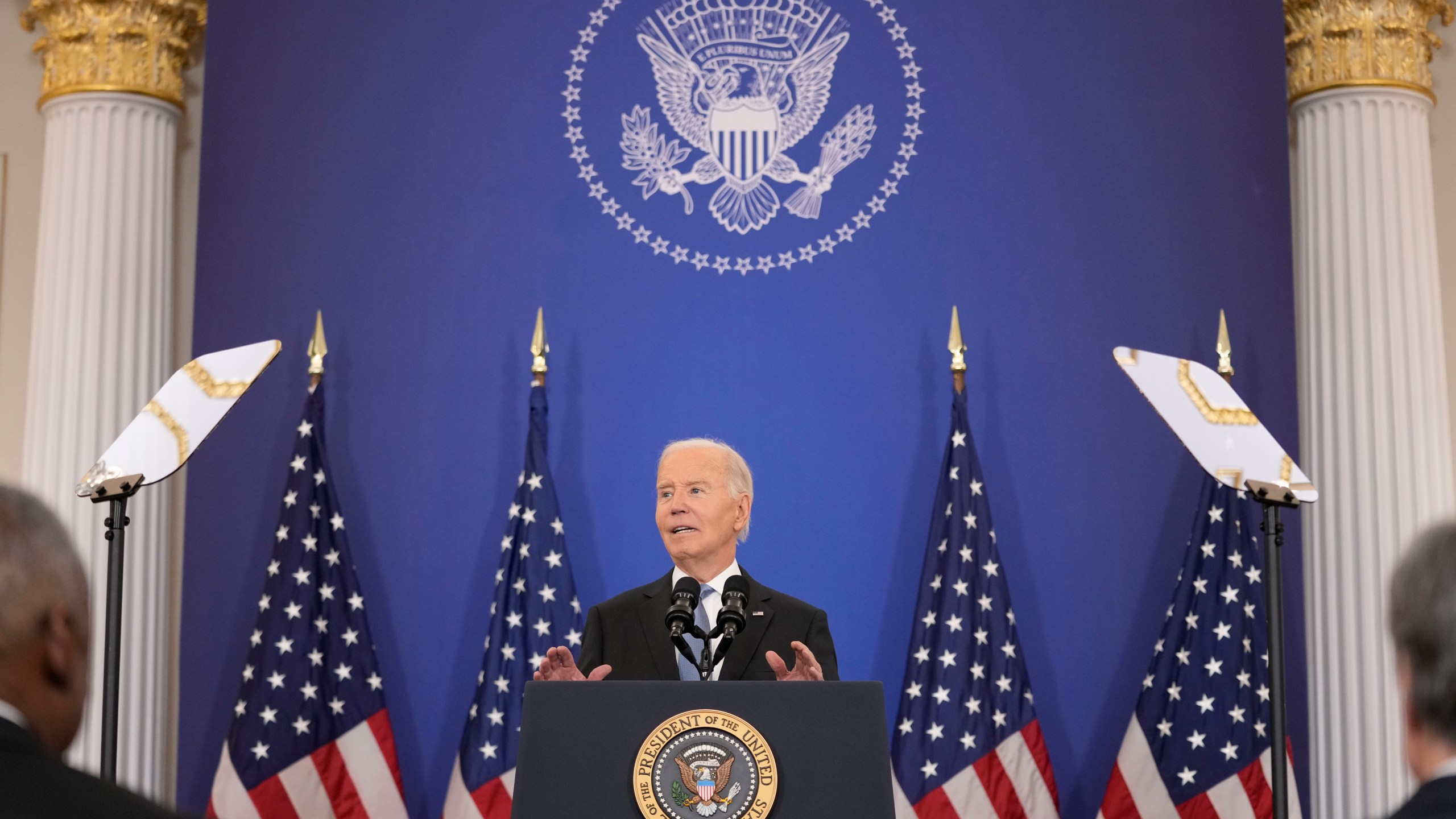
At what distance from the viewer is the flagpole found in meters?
3.39

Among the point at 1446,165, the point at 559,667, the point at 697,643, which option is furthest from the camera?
the point at 1446,165

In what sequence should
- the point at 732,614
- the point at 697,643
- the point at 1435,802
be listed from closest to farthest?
the point at 1435,802
the point at 732,614
the point at 697,643

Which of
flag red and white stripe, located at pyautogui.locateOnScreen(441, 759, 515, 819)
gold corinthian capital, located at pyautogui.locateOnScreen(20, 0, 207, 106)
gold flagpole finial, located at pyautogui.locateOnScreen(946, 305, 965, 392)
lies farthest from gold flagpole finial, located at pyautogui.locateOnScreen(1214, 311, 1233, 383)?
gold corinthian capital, located at pyautogui.locateOnScreen(20, 0, 207, 106)

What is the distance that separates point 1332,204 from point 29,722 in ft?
16.4

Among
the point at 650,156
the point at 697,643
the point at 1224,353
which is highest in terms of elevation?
the point at 650,156

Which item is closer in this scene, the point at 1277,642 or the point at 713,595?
the point at 1277,642

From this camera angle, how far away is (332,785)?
4.87m

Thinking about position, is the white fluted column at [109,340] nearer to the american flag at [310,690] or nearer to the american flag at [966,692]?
the american flag at [310,690]

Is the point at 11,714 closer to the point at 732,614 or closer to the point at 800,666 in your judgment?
the point at 732,614

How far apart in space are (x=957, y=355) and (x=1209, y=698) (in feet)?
4.80

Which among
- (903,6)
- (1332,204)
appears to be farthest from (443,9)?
(1332,204)

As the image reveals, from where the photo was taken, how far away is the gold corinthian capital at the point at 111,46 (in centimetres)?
539

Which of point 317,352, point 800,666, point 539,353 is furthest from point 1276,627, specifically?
point 317,352

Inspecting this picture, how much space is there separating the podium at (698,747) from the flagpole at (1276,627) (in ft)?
4.42
